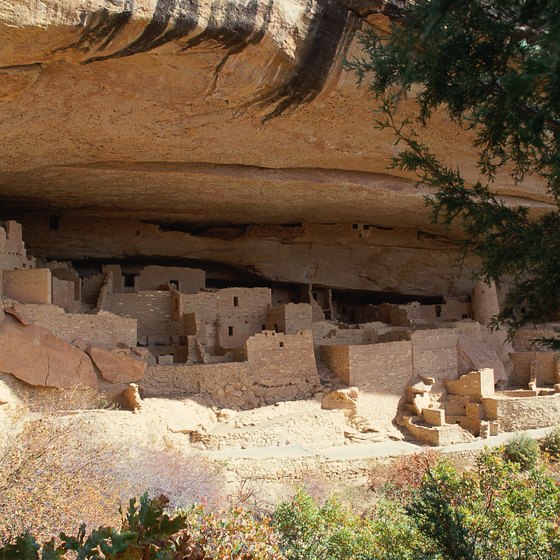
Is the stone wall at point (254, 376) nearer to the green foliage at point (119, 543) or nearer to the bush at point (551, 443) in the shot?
the bush at point (551, 443)

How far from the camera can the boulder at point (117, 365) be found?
10969 millimetres

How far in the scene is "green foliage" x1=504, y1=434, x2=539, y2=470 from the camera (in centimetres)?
1189

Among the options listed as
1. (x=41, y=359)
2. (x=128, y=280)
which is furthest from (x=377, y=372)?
(x=128, y=280)

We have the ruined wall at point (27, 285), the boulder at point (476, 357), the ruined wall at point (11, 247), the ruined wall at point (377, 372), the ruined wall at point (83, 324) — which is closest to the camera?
the ruined wall at point (83, 324)

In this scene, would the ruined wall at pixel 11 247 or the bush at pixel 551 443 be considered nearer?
the ruined wall at pixel 11 247

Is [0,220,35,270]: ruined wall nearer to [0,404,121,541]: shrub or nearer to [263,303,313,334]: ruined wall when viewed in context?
[0,404,121,541]: shrub

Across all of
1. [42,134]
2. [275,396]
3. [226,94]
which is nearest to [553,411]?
[275,396]

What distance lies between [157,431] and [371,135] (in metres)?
5.83

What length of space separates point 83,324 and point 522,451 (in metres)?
8.29

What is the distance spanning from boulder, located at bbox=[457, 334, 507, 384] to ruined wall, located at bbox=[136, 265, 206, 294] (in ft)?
20.4

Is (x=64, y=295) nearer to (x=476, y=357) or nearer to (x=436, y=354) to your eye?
(x=436, y=354)

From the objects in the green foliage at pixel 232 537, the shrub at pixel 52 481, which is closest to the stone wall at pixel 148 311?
the shrub at pixel 52 481

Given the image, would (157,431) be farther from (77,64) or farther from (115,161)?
(77,64)

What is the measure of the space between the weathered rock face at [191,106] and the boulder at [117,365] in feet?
10.5
